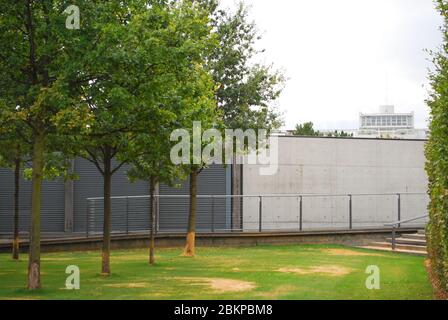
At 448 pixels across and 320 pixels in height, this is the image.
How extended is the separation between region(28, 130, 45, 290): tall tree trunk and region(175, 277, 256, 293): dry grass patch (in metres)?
3.27

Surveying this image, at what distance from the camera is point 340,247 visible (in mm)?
27469

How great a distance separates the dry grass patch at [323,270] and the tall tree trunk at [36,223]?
633 cm

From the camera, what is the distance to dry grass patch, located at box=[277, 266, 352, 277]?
18016 mm

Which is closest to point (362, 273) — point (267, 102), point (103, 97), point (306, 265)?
point (306, 265)

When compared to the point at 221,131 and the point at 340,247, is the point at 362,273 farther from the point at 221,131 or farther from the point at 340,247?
the point at 340,247

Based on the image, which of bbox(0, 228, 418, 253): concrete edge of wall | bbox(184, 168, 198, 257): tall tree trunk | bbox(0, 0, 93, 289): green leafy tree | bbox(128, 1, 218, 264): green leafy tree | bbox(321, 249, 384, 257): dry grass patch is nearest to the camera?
bbox(0, 0, 93, 289): green leafy tree

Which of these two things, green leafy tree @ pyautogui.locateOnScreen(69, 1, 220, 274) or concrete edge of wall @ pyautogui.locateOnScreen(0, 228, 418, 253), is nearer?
green leafy tree @ pyautogui.locateOnScreen(69, 1, 220, 274)

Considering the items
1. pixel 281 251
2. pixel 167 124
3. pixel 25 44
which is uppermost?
Result: pixel 25 44

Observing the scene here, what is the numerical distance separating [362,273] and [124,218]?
49.2ft

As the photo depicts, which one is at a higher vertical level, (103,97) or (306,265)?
(103,97)

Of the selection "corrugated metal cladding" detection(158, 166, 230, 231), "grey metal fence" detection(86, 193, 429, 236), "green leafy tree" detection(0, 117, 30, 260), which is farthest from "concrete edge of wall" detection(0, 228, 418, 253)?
"green leafy tree" detection(0, 117, 30, 260)

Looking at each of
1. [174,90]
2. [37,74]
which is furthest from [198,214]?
[37,74]

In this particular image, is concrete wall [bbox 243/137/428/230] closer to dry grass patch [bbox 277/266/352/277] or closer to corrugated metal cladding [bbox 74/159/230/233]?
corrugated metal cladding [bbox 74/159/230/233]
